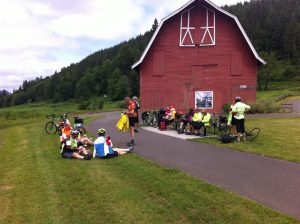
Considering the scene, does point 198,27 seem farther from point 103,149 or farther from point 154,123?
point 103,149

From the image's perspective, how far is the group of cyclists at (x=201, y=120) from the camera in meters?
13.7

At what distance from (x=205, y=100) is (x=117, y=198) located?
906 inches

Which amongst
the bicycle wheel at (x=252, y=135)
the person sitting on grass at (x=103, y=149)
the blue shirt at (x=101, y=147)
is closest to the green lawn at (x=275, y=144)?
the bicycle wheel at (x=252, y=135)

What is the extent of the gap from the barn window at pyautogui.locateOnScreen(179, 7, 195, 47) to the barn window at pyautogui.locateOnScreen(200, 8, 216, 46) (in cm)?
87

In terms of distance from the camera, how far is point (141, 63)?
2997cm

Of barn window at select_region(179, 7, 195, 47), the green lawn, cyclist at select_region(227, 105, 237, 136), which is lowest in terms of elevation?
the green lawn

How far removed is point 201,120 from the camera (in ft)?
54.4

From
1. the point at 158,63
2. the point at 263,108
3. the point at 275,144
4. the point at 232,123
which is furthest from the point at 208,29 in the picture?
the point at 275,144

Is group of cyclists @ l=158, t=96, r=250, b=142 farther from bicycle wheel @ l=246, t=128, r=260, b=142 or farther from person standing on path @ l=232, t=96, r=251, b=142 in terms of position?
bicycle wheel @ l=246, t=128, r=260, b=142

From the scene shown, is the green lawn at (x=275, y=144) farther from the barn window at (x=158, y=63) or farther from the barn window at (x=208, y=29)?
the barn window at (x=158, y=63)

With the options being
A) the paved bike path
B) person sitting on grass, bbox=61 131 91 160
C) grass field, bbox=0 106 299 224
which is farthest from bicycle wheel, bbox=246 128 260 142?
person sitting on grass, bbox=61 131 91 160

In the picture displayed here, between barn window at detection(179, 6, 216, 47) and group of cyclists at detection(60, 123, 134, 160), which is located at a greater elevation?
barn window at detection(179, 6, 216, 47)

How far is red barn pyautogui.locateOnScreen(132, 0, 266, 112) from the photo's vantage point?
28.6 metres

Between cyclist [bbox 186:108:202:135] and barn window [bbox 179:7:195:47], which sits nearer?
cyclist [bbox 186:108:202:135]
